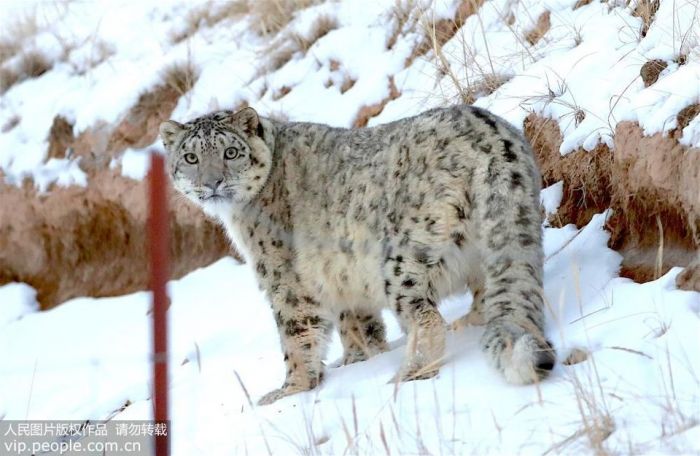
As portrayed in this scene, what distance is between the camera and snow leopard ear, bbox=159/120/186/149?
6922mm

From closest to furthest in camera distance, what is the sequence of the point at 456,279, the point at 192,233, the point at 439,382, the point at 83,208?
the point at 439,382 → the point at 456,279 → the point at 192,233 → the point at 83,208

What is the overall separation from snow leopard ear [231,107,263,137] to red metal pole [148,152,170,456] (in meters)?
3.10

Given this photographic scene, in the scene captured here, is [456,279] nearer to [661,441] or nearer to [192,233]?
[661,441]

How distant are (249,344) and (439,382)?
3.15 metres

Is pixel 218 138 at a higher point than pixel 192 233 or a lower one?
higher

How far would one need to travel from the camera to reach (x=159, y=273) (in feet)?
12.0

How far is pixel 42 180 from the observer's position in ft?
37.7

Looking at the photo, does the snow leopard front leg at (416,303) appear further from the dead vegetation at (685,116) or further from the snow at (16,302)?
the snow at (16,302)

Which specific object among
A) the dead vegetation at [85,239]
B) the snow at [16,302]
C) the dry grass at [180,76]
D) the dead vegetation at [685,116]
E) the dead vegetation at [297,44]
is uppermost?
the dead vegetation at [685,116]

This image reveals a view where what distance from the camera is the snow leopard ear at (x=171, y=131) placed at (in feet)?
22.7

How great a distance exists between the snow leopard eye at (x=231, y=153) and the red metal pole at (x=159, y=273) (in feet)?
9.54

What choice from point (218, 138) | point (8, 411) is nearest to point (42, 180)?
point (8, 411)

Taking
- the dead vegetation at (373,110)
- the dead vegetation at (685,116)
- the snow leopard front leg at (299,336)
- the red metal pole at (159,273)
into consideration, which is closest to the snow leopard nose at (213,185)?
the snow leopard front leg at (299,336)

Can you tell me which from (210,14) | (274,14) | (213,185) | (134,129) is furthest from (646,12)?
(210,14)
